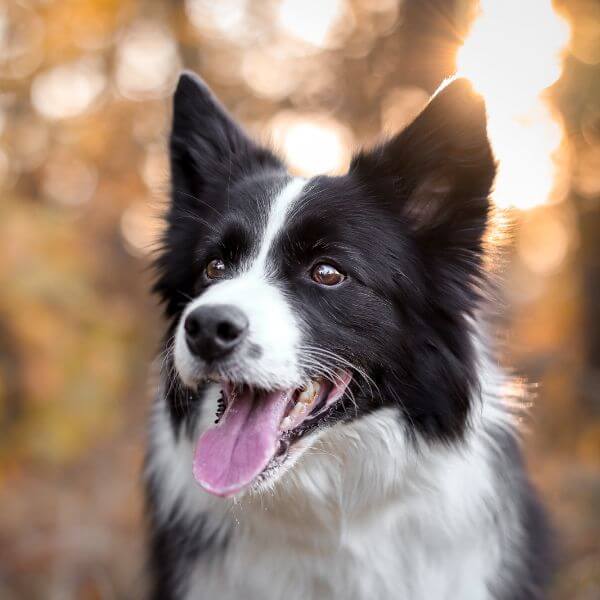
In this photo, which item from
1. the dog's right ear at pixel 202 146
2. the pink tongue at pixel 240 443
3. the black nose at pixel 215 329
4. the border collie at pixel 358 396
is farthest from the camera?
the dog's right ear at pixel 202 146

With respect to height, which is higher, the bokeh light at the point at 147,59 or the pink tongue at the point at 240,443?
the bokeh light at the point at 147,59

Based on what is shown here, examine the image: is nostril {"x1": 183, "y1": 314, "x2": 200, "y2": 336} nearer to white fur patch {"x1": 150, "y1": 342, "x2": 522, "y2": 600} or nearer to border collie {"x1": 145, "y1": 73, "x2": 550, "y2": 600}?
border collie {"x1": 145, "y1": 73, "x2": 550, "y2": 600}

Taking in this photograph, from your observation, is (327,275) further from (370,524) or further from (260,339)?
(370,524)

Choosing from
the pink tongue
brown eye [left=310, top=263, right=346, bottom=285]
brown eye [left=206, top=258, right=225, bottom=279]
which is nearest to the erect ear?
brown eye [left=310, top=263, right=346, bottom=285]

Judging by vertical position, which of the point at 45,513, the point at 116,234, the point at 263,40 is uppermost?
the point at 263,40

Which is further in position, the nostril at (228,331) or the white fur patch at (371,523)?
the white fur patch at (371,523)

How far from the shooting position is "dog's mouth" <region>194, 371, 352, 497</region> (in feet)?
8.67

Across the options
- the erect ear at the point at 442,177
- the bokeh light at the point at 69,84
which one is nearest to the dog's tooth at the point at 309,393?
the erect ear at the point at 442,177

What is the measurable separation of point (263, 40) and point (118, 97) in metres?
2.00

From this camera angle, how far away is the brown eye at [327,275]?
9.48 ft

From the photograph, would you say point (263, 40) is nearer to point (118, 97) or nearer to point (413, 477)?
point (118, 97)

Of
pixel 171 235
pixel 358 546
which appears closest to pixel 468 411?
pixel 358 546

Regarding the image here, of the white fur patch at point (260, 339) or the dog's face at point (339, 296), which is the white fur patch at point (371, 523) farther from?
the white fur patch at point (260, 339)

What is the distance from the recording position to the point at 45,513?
24.1 feet
